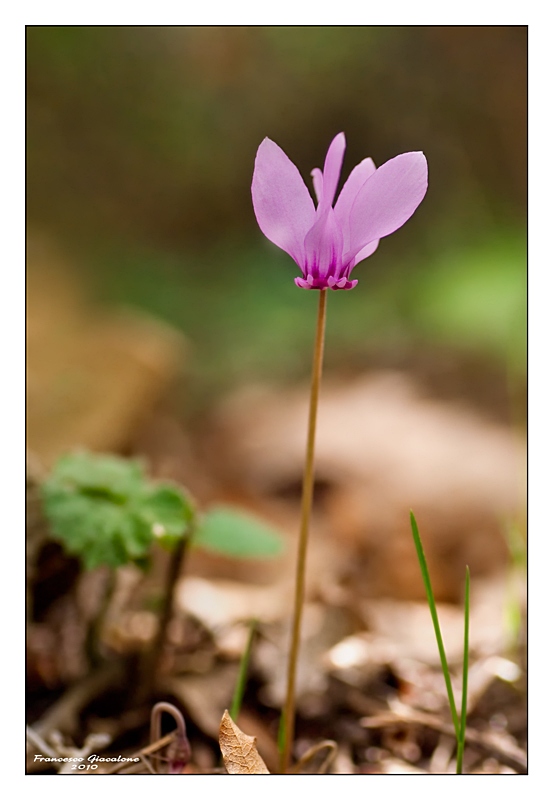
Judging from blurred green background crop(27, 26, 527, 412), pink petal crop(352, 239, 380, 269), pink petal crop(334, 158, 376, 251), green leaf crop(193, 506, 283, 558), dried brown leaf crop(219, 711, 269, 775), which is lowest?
dried brown leaf crop(219, 711, 269, 775)

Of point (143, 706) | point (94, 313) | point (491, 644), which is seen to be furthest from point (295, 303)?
point (143, 706)

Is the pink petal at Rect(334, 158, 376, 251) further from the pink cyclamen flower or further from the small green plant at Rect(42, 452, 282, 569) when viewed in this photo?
the small green plant at Rect(42, 452, 282, 569)

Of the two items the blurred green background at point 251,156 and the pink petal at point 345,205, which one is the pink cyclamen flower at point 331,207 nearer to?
A: the pink petal at point 345,205

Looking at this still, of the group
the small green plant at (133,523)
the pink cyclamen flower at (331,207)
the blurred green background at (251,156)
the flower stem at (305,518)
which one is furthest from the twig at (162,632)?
the blurred green background at (251,156)

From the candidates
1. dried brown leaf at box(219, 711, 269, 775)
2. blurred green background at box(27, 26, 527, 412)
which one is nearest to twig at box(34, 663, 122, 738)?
dried brown leaf at box(219, 711, 269, 775)

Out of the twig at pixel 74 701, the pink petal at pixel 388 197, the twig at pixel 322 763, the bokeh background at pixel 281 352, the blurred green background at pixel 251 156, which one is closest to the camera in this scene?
the pink petal at pixel 388 197

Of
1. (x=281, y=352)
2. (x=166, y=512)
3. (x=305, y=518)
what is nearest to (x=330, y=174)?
(x=305, y=518)
